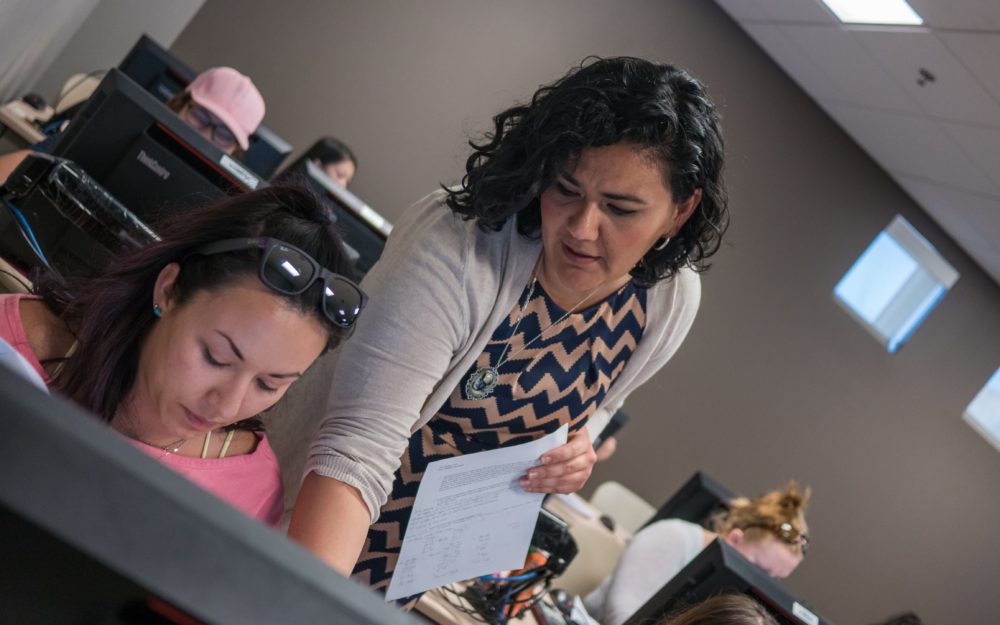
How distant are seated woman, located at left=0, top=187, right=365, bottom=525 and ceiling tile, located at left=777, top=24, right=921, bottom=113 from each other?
11.7 feet

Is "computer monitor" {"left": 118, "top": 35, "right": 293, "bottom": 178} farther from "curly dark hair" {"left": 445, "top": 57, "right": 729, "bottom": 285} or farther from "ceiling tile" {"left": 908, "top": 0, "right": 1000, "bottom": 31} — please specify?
"ceiling tile" {"left": 908, "top": 0, "right": 1000, "bottom": 31}

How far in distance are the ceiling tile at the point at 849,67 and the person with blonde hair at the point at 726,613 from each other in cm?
324

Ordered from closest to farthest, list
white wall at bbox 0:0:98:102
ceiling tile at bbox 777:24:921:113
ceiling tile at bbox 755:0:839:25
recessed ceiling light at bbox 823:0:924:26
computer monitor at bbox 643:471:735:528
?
white wall at bbox 0:0:98:102
computer monitor at bbox 643:471:735:528
recessed ceiling light at bbox 823:0:924:26
ceiling tile at bbox 755:0:839:25
ceiling tile at bbox 777:24:921:113

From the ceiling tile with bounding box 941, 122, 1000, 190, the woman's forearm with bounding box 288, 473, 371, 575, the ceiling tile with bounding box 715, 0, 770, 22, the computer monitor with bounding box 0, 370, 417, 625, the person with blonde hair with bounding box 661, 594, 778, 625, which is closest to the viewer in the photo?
the computer monitor with bounding box 0, 370, 417, 625

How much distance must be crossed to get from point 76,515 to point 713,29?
17.4ft

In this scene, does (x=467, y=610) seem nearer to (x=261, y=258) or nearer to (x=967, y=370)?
(x=261, y=258)

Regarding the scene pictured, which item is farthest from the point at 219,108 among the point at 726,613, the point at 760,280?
the point at 760,280

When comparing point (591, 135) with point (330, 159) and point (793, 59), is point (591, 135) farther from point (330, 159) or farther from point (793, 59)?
point (793, 59)

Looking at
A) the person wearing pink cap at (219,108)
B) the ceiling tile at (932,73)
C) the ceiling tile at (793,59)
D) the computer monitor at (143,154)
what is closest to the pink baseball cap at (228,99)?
the person wearing pink cap at (219,108)

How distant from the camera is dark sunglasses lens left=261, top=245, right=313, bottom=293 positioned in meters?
1.05

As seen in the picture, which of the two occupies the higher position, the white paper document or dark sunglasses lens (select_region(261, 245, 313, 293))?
dark sunglasses lens (select_region(261, 245, 313, 293))

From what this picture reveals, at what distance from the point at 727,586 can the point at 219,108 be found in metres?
2.35

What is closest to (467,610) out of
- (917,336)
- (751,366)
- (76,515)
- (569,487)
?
(569,487)

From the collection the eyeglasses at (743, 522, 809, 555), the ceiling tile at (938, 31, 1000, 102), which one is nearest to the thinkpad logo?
the eyeglasses at (743, 522, 809, 555)
